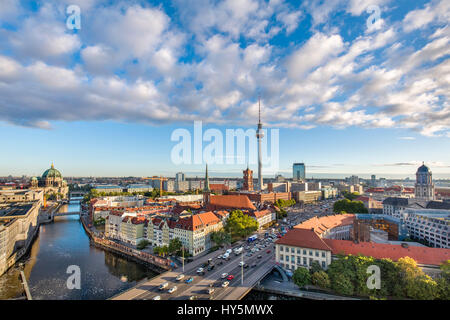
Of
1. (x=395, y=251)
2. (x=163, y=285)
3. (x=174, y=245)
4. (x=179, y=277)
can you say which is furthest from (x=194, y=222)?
(x=395, y=251)

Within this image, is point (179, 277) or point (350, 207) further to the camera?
point (350, 207)

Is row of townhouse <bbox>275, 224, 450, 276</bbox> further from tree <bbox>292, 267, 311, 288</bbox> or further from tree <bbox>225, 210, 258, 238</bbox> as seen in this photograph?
tree <bbox>225, 210, 258, 238</bbox>

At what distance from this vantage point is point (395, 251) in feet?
83.8

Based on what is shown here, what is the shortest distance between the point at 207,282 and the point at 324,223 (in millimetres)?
22967

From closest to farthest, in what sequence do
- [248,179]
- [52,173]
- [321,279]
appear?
[321,279] < [248,179] < [52,173]

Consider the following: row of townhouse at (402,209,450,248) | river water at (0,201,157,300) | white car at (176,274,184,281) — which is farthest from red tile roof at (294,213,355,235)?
river water at (0,201,157,300)

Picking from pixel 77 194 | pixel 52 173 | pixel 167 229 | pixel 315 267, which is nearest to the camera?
pixel 315 267

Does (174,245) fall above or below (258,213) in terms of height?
below

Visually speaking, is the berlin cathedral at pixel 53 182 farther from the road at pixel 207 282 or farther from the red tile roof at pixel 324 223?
the red tile roof at pixel 324 223

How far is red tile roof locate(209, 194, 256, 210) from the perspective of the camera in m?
63.9

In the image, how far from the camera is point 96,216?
61.4m

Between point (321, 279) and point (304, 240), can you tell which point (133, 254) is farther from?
point (321, 279)

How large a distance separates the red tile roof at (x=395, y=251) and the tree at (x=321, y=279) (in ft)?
11.5
